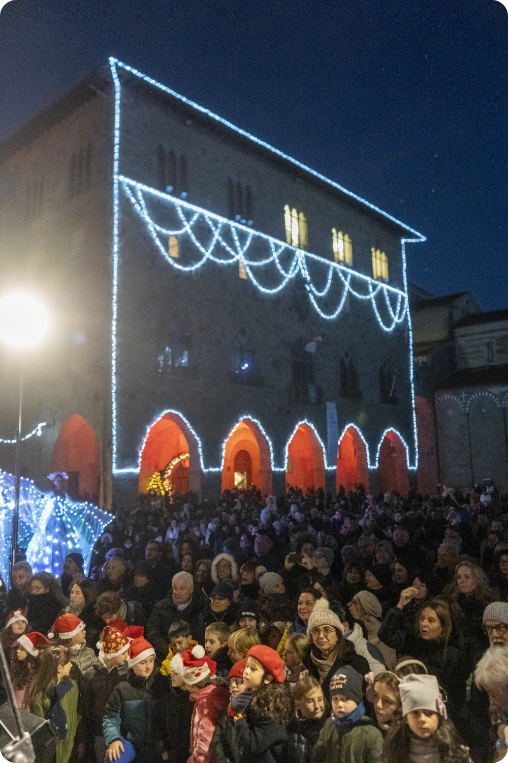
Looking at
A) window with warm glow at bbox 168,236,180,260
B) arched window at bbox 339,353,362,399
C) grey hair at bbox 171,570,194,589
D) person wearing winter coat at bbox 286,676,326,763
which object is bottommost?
person wearing winter coat at bbox 286,676,326,763

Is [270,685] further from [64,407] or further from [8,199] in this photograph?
[8,199]

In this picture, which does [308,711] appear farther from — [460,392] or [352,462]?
[460,392]

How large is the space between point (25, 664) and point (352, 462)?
96.2ft

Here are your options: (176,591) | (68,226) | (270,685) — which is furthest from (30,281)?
(270,685)

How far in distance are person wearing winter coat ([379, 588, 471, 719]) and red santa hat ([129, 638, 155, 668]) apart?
195 cm

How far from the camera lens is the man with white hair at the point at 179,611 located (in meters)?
6.42

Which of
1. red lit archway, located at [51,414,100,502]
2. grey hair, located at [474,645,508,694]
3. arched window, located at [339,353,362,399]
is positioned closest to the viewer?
grey hair, located at [474,645,508,694]

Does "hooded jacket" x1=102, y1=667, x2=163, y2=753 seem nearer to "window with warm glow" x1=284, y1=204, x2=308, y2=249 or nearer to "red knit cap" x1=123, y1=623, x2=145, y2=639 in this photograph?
"red knit cap" x1=123, y1=623, x2=145, y2=639

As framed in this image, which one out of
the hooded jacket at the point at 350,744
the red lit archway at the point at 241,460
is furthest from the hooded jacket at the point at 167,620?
the red lit archway at the point at 241,460

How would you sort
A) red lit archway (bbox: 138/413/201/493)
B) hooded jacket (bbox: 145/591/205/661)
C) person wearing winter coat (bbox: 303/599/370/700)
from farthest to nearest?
red lit archway (bbox: 138/413/201/493)
hooded jacket (bbox: 145/591/205/661)
person wearing winter coat (bbox: 303/599/370/700)

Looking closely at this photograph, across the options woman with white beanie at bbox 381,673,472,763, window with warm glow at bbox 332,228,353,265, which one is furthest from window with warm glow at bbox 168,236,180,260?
woman with white beanie at bbox 381,673,472,763

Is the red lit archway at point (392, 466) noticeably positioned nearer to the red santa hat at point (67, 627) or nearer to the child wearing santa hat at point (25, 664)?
the red santa hat at point (67, 627)

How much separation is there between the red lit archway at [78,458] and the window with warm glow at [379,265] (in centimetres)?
1734

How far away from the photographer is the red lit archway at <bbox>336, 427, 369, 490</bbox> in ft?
102
